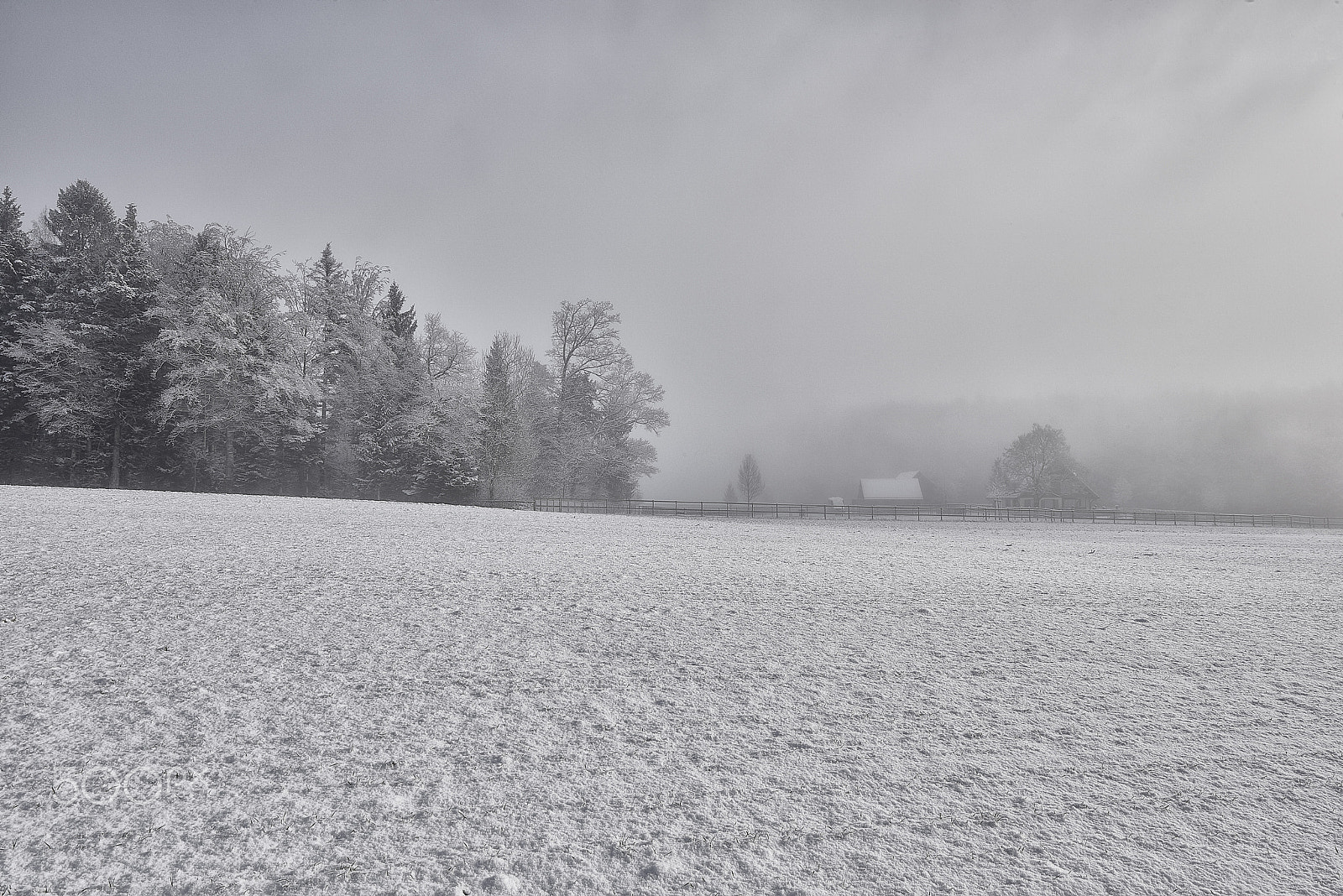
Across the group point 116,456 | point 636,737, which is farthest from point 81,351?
point 636,737

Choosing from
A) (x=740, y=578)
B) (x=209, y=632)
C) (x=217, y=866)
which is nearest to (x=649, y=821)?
(x=217, y=866)

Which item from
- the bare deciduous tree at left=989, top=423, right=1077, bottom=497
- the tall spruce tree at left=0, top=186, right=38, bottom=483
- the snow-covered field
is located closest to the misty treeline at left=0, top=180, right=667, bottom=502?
the tall spruce tree at left=0, top=186, right=38, bottom=483

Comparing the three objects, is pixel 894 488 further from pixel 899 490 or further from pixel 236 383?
pixel 236 383

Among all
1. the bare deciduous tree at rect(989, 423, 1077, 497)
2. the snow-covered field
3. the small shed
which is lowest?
the snow-covered field

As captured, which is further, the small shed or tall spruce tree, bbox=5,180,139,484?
the small shed

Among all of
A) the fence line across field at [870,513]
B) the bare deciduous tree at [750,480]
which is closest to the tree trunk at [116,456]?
the fence line across field at [870,513]

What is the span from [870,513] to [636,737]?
3915 centimetres

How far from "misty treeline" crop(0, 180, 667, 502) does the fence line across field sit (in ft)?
8.24

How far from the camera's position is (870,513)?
40.3m

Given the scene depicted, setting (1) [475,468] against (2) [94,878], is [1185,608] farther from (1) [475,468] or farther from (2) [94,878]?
(1) [475,468]

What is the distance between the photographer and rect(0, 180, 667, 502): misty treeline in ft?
85.6

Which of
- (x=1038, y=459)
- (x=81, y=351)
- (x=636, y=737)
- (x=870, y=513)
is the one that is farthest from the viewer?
(x=1038, y=459)

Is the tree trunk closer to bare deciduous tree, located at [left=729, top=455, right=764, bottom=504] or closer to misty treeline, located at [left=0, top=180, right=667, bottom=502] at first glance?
misty treeline, located at [left=0, top=180, right=667, bottom=502]

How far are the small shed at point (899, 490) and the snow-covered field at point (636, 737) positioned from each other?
228 ft
